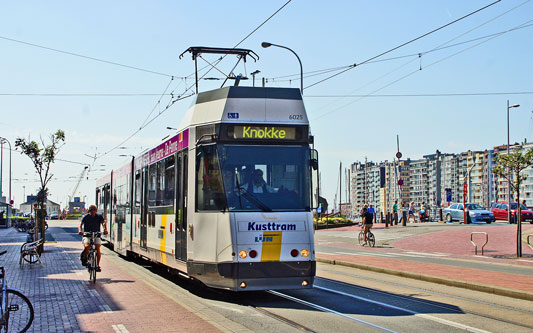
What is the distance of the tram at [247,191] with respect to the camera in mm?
10328

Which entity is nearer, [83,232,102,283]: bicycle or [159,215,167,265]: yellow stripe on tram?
[159,215,167,265]: yellow stripe on tram

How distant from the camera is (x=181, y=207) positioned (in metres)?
11.9

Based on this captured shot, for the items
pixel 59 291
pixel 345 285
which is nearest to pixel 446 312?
pixel 345 285

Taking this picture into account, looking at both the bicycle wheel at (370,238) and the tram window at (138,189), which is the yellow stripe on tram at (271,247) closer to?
the tram window at (138,189)

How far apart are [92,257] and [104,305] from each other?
402 cm

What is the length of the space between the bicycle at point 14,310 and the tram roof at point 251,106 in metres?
4.59

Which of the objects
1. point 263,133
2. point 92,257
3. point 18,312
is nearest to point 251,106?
point 263,133

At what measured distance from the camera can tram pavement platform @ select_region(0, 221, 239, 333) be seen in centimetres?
847

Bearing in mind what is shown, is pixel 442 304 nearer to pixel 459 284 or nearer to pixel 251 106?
pixel 459 284

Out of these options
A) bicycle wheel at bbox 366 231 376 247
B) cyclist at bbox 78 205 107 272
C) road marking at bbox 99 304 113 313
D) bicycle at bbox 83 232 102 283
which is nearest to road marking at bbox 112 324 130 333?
road marking at bbox 99 304 113 313

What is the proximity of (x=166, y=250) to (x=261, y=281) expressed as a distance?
354 cm

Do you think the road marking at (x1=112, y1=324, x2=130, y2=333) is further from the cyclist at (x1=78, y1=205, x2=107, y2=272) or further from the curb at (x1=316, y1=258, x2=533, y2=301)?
the curb at (x1=316, y1=258, x2=533, y2=301)

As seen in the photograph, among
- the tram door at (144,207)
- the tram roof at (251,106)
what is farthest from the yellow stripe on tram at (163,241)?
the tram roof at (251,106)

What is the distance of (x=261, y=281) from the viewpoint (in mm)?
10289
